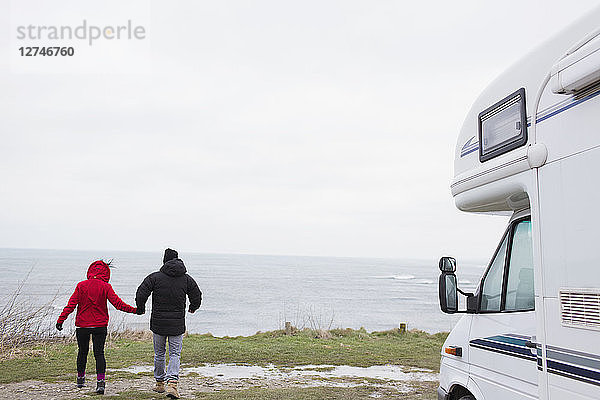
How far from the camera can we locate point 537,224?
10.8ft

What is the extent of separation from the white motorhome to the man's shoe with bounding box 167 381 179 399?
4582mm

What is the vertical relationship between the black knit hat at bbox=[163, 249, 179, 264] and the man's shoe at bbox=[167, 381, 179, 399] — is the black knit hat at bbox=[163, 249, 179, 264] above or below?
above

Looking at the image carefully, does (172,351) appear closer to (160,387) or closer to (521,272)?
(160,387)

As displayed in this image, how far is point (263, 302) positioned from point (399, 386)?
170 ft

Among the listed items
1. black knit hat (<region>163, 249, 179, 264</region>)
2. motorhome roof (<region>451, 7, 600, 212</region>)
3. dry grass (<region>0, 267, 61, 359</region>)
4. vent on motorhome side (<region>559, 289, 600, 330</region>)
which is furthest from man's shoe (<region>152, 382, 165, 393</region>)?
vent on motorhome side (<region>559, 289, 600, 330</region>)

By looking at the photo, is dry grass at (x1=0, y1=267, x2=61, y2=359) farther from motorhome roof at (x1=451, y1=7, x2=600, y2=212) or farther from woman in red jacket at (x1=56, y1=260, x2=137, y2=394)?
motorhome roof at (x1=451, y1=7, x2=600, y2=212)

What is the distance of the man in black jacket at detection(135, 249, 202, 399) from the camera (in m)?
7.92

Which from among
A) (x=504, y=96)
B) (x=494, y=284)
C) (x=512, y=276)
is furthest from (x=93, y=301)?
(x=504, y=96)

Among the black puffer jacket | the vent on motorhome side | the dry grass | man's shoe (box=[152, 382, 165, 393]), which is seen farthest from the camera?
the dry grass

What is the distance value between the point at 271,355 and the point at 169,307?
4.71m

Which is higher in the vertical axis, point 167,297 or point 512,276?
point 512,276

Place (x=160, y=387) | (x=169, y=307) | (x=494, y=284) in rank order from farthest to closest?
1. (x=160, y=387)
2. (x=169, y=307)
3. (x=494, y=284)

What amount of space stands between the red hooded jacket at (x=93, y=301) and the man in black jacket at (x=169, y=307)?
0.43 metres

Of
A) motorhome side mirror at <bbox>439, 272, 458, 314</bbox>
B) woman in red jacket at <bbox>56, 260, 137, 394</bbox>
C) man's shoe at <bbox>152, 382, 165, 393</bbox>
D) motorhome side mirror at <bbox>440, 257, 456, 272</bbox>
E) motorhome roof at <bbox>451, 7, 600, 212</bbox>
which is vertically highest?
motorhome roof at <bbox>451, 7, 600, 212</bbox>
